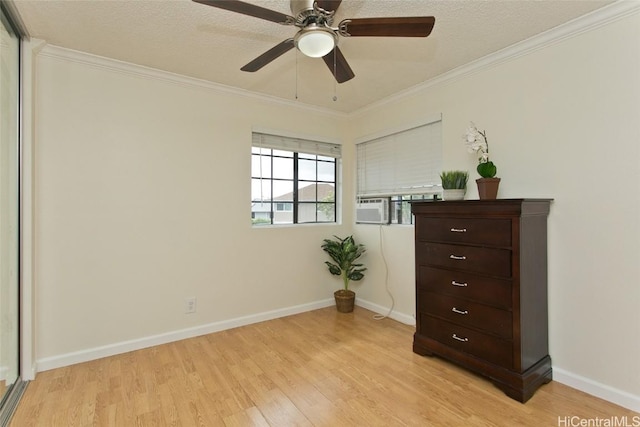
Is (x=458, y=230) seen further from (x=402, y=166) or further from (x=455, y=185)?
(x=402, y=166)

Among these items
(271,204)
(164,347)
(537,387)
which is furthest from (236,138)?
(537,387)

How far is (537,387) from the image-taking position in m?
2.02

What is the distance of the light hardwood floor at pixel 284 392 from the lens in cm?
177

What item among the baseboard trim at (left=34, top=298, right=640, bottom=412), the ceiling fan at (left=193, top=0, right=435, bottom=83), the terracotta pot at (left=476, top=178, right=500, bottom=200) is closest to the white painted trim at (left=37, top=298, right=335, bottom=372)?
the baseboard trim at (left=34, top=298, right=640, bottom=412)

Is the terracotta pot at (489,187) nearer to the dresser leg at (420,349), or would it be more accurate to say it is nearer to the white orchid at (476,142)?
the white orchid at (476,142)

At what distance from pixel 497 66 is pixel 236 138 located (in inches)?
92.1

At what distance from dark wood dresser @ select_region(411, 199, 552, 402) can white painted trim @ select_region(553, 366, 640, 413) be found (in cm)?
8

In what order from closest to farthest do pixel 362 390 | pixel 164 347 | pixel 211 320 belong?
1. pixel 362 390
2. pixel 164 347
3. pixel 211 320

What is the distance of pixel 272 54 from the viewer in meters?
1.87

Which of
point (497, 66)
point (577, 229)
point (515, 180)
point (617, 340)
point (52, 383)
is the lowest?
point (52, 383)

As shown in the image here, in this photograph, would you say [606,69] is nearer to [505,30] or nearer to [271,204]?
[505,30]

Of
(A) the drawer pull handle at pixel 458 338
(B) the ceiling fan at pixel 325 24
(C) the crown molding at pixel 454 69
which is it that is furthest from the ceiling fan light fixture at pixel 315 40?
(A) the drawer pull handle at pixel 458 338

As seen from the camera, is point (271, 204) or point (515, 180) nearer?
point (515, 180)

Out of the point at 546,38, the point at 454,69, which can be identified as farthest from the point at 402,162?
the point at 546,38
